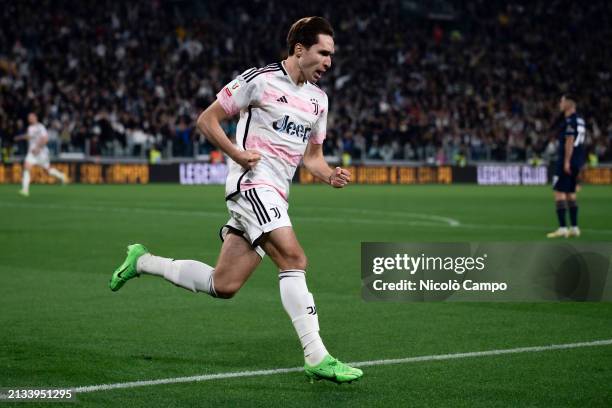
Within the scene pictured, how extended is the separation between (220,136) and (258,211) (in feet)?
1.75

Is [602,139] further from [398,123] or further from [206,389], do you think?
[206,389]

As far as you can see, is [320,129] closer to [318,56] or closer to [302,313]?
[318,56]

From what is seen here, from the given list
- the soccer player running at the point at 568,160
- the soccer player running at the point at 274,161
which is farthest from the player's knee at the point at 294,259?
the soccer player running at the point at 568,160

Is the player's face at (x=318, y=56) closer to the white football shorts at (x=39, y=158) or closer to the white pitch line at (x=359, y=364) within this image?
the white pitch line at (x=359, y=364)

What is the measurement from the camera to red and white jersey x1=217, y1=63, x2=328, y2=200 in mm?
6547

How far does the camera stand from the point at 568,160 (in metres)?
17.1

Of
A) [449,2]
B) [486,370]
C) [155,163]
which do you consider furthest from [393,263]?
[449,2]

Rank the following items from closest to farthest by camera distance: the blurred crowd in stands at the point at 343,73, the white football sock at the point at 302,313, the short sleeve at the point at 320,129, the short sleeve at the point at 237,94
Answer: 1. the white football sock at the point at 302,313
2. the short sleeve at the point at 237,94
3. the short sleeve at the point at 320,129
4. the blurred crowd in stands at the point at 343,73

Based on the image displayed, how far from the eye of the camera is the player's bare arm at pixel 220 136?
6422mm

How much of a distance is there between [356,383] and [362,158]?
34804 mm

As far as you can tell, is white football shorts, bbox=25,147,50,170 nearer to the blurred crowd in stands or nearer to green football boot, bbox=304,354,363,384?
the blurred crowd in stands

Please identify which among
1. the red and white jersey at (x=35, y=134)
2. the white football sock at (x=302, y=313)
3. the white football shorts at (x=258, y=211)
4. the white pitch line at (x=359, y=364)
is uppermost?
the red and white jersey at (x=35, y=134)

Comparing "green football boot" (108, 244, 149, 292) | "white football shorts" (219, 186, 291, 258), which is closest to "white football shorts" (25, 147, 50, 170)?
"green football boot" (108, 244, 149, 292)

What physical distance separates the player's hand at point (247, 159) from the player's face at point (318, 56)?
662mm
